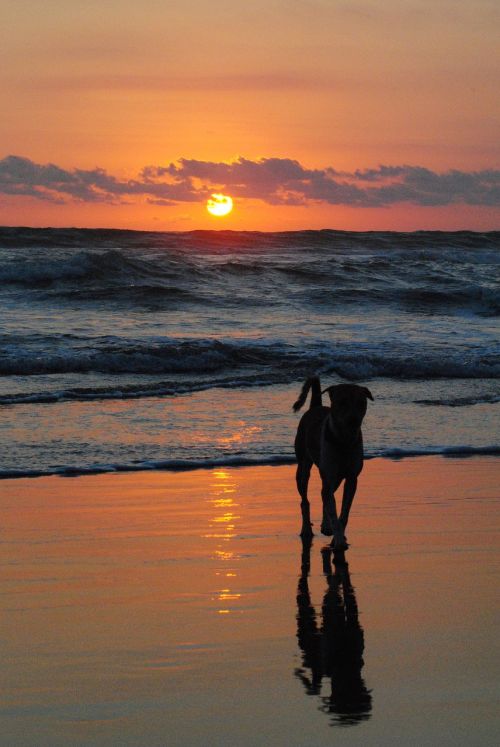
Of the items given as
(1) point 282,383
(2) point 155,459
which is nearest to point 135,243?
(1) point 282,383

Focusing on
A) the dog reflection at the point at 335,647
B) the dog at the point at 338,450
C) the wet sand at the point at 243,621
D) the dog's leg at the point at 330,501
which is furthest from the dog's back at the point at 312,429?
the dog reflection at the point at 335,647

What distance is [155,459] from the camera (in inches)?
359

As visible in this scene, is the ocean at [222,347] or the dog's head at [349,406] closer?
the dog's head at [349,406]

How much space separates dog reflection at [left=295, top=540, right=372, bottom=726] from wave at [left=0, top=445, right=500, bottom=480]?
129 inches

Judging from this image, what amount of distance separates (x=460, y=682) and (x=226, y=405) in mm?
8713

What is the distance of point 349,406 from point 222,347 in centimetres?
1225

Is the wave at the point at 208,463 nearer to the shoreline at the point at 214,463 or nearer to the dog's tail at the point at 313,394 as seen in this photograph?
the shoreline at the point at 214,463

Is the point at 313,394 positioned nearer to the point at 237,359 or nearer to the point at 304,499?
the point at 304,499

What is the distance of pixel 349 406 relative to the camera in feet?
18.6

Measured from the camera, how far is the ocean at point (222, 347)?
33.1 ft

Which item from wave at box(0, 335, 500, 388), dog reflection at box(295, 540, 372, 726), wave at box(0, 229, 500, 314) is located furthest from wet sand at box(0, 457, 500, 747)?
wave at box(0, 229, 500, 314)

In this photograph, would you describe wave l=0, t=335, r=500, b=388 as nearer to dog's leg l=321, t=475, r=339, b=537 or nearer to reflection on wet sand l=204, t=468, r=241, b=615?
reflection on wet sand l=204, t=468, r=241, b=615

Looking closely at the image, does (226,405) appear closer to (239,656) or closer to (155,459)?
(155,459)

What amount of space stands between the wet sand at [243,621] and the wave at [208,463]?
91cm
